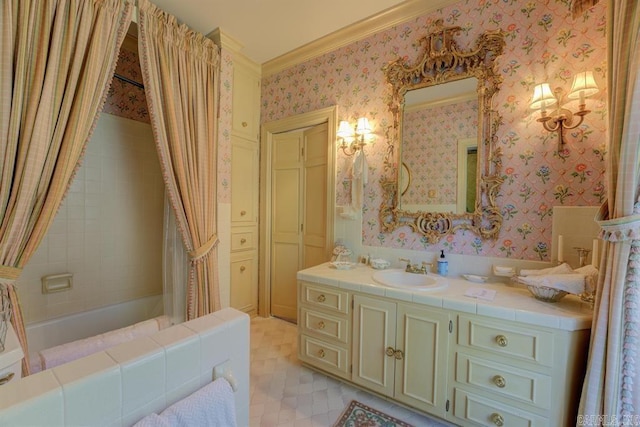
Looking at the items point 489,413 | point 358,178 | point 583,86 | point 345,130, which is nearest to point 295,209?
point 358,178

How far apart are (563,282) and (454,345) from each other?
2.10ft

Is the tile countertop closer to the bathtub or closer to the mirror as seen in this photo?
the mirror

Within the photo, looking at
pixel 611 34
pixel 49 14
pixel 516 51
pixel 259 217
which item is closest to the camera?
pixel 611 34

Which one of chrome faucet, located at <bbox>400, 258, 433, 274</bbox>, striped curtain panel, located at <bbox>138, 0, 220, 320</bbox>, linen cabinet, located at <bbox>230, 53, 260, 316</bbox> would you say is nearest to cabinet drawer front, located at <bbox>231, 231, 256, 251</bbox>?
linen cabinet, located at <bbox>230, 53, 260, 316</bbox>

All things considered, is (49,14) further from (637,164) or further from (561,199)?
(561,199)

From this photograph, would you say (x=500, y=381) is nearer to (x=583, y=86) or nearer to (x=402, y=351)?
(x=402, y=351)

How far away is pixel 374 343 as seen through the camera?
5.69 ft

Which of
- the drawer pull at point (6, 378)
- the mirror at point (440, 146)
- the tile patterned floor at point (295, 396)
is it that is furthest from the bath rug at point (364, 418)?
the drawer pull at point (6, 378)

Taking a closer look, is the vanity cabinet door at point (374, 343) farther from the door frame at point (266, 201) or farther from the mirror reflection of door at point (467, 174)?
the door frame at point (266, 201)

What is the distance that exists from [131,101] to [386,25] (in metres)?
2.41

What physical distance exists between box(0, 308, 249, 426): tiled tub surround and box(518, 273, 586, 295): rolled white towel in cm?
151

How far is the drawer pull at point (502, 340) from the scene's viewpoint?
1343 millimetres

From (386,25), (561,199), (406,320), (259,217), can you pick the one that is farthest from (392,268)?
(386,25)

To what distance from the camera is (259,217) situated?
3041 millimetres
